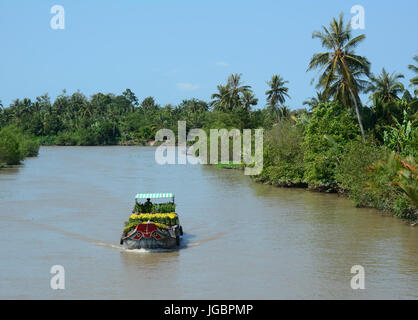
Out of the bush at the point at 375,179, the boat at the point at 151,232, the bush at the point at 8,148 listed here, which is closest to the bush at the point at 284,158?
the bush at the point at 375,179

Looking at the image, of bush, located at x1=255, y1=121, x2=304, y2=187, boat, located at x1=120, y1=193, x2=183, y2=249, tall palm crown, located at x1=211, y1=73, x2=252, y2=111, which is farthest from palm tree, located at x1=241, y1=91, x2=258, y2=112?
boat, located at x1=120, y1=193, x2=183, y2=249

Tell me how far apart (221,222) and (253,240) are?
418 centimetres

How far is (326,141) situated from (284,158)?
529 cm

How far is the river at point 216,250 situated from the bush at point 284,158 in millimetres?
2459

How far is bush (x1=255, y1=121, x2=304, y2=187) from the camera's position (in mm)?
38469

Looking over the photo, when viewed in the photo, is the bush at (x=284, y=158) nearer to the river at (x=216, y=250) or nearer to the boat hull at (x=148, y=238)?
the river at (x=216, y=250)

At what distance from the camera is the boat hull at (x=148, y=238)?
19078mm

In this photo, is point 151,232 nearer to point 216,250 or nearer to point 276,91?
point 216,250

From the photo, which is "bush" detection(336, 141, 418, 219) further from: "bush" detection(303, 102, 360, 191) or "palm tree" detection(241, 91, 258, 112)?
"palm tree" detection(241, 91, 258, 112)

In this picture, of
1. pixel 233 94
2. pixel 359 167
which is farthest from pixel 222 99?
pixel 359 167

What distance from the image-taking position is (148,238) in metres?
19.2
